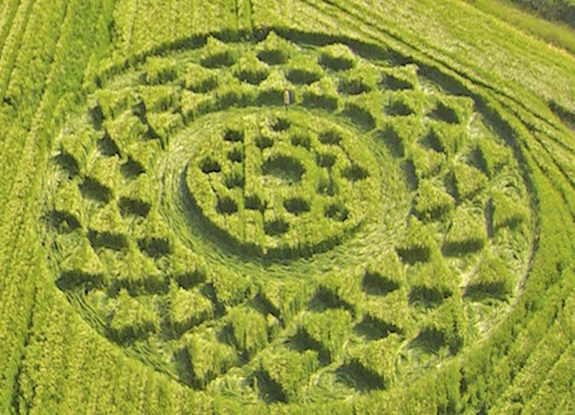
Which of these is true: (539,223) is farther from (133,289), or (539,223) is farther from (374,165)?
(133,289)

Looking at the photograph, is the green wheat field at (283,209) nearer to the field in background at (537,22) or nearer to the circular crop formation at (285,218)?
the circular crop formation at (285,218)

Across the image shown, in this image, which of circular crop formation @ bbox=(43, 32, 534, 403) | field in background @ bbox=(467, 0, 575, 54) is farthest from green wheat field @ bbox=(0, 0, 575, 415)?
field in background @ bbox=(467, 0, 575, 54)

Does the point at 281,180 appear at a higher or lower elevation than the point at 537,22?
lower

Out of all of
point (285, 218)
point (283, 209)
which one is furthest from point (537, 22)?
point (285, 218)

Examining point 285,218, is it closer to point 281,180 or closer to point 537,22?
point 281,180

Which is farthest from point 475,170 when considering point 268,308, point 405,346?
point 268,308
